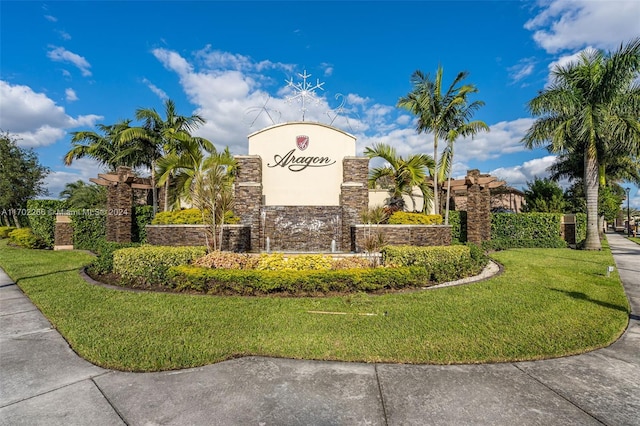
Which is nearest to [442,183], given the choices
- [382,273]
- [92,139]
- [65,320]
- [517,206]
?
[382,273]

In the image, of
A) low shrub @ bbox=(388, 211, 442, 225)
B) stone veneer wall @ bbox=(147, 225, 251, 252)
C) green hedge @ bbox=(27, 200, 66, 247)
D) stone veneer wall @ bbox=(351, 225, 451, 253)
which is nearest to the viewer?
stone veneer wall @ bbox=(147, 225, 251, 252)

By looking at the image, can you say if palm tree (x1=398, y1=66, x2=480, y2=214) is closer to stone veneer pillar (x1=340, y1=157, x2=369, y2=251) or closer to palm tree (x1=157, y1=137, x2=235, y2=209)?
stone veneer pillar (x1=340, y1=157, x2=369, y2=251)

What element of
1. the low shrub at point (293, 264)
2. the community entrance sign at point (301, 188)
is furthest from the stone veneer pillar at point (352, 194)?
the low shrub at point (293, 264)

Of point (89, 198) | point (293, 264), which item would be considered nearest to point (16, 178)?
point (89, 198)

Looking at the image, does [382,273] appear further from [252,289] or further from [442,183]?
[442,183]

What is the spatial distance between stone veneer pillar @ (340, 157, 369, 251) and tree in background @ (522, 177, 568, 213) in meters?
17.1

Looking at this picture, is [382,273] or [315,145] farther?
[315,145]

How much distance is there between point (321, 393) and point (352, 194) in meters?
11.8

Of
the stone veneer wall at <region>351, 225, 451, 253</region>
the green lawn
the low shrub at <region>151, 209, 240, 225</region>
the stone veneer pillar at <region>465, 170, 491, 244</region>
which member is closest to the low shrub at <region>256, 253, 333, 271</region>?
the green lawn

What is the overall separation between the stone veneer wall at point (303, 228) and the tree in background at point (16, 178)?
23379 millimetres

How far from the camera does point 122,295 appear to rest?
23.2 feet

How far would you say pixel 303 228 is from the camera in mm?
14297

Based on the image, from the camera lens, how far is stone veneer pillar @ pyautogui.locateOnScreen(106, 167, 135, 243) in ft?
48.9

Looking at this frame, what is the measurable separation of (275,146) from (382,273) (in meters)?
10.0
